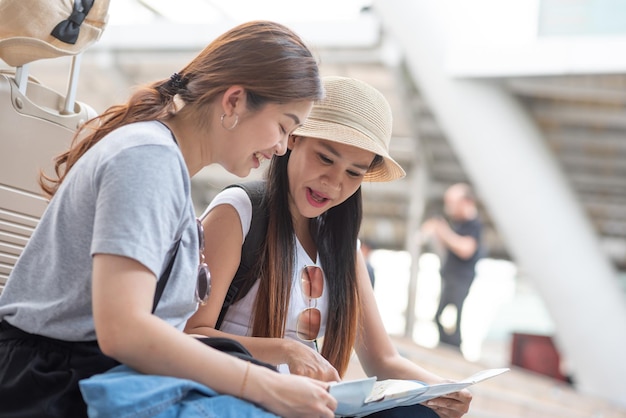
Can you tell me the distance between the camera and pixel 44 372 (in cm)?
141

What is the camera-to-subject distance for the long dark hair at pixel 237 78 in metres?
1.55

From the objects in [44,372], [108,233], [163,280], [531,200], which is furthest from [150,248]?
[531,200]

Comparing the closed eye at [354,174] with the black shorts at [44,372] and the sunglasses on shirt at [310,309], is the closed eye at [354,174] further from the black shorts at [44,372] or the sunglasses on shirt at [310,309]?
the black shorts at [44,372]

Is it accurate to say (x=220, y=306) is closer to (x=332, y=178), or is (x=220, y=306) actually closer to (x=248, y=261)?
(x=248, y=261)

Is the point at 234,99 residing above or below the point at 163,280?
above

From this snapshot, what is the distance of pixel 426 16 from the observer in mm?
7160

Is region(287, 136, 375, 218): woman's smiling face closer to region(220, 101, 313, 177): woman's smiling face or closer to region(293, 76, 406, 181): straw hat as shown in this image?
region(293, 76, 406, 181): straw hat

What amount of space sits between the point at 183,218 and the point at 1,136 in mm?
730

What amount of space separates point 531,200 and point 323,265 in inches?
215

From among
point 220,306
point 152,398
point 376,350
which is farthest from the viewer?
point 376,350

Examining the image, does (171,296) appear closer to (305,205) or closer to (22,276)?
(22,276)

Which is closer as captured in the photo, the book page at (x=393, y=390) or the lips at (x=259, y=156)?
the book page at (x=393, y=390)

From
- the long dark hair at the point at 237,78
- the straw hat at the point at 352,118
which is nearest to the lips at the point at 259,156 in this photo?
the long dark hair at the point at 237,78

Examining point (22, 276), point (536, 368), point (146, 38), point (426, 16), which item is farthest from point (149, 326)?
point (536, 368)
